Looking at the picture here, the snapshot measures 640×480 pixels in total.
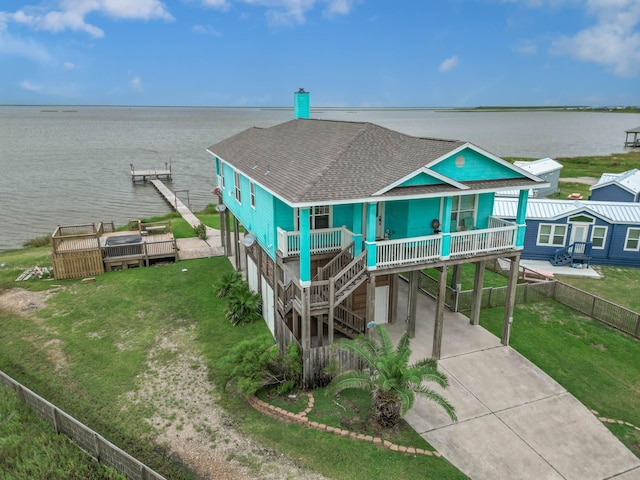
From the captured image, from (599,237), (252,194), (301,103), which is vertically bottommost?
(599,237)

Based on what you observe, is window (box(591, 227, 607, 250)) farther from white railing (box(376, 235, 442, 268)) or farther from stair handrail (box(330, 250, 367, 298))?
stair handrail (box(330, 250, 367, 298))

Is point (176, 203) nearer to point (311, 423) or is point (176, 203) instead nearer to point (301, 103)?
point (301, 103)

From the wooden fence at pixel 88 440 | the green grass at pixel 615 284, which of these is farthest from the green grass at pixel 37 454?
the green grass at pixel 615 284

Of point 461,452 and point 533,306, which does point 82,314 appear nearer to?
point 461,452

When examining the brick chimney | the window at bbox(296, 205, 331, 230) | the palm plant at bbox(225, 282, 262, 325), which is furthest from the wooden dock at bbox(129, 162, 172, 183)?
the window at bbox(296, 205, 331, 230)

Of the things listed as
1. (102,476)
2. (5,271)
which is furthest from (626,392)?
(5,271)

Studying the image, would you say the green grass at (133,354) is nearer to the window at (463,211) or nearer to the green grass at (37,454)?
the green grass at (37,454)

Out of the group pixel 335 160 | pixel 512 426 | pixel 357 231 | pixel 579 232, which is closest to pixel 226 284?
pixel 357 231
